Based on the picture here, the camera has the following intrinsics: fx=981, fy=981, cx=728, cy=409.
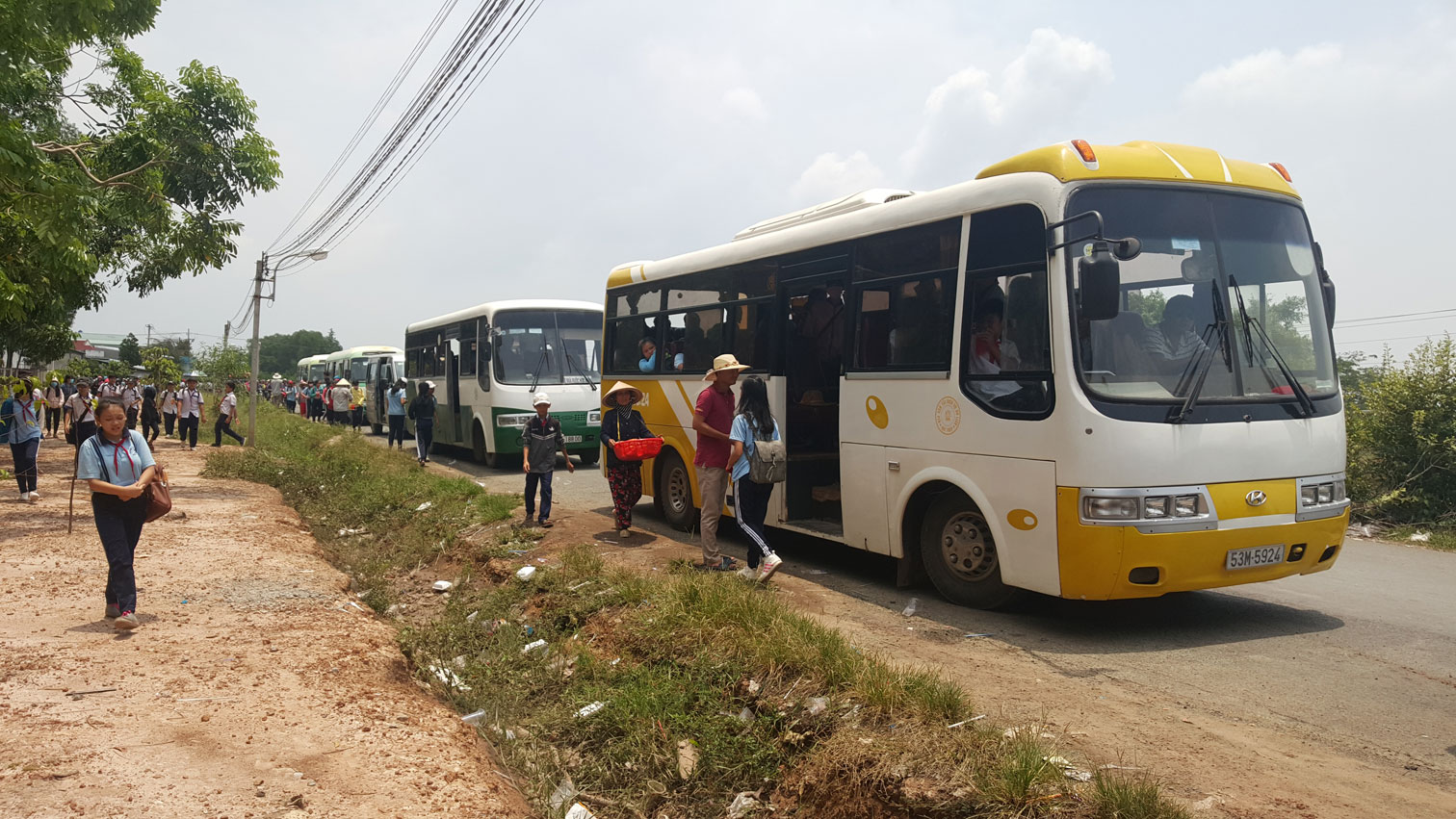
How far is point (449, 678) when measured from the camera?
22.0 ft

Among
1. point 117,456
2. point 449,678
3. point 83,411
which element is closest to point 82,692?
point 117,456

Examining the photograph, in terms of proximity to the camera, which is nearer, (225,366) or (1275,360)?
(1275,360)

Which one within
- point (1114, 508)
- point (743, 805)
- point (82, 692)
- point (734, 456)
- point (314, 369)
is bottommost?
point (743, 805)

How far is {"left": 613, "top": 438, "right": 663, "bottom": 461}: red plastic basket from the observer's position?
32.4 feet

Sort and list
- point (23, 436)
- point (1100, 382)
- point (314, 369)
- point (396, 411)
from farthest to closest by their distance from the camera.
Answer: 1. point (314, 369)
2. point (396, 411)
3. point (23, 436)
4. point (1100, 382)

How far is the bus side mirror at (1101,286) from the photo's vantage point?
563 cm

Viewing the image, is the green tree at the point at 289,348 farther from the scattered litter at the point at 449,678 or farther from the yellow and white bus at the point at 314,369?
the scattered litter at the point at 449,678

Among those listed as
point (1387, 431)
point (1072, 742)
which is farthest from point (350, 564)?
point (1387, 431)

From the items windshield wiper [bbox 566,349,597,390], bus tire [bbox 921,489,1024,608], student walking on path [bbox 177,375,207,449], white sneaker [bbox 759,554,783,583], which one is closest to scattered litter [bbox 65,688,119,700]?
white sneaker [bbox 759,554,783,583]

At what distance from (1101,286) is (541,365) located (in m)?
13.5

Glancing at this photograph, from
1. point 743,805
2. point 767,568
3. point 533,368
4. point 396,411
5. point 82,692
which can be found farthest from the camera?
point 396,411

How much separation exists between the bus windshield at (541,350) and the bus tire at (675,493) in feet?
23.5

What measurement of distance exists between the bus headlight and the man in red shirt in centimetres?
314

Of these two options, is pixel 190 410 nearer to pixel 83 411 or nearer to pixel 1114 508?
pixel 83 411
